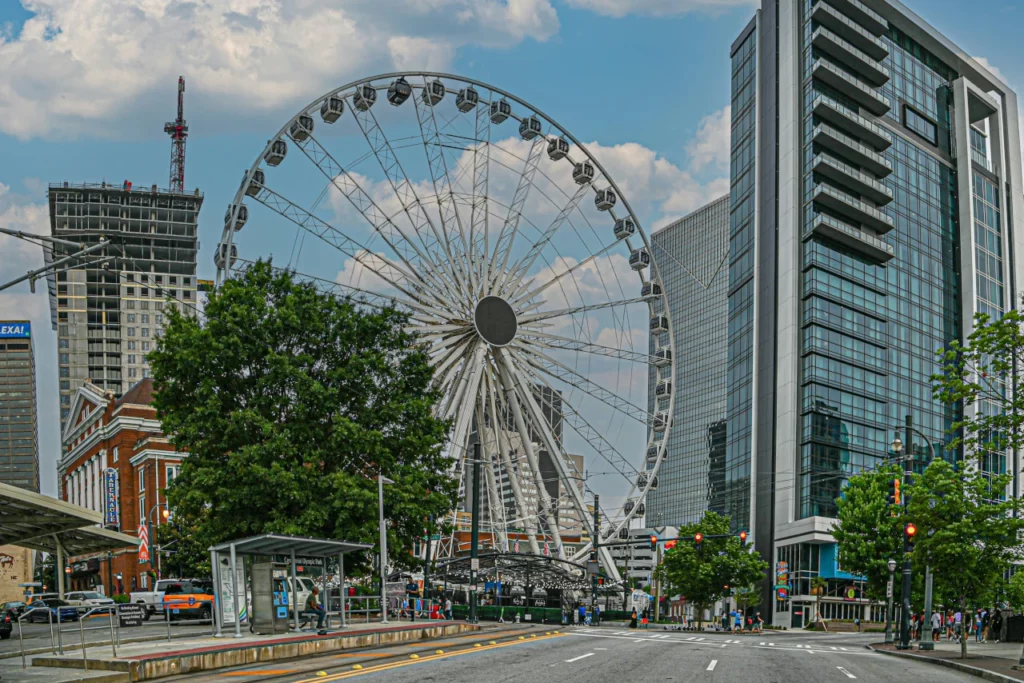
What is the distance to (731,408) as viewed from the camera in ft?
384

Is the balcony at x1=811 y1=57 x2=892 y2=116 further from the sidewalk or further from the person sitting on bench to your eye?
the person sitting on bench

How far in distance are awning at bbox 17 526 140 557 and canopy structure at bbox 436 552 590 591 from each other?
26433mm

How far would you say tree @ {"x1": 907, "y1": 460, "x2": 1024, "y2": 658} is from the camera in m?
35.5

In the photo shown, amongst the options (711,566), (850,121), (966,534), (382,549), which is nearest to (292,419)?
(382,549)

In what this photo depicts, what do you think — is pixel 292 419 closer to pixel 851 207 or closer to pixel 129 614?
pixel 129 614

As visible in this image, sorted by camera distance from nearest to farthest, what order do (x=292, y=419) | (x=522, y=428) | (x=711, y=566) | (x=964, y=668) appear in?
(x=964, y=668) < (x=292, y=419) < (x=522, y=428) < (x=711, y=566)

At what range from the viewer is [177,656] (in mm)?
24297

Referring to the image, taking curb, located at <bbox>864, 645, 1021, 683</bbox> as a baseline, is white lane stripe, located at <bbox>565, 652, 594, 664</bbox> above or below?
above

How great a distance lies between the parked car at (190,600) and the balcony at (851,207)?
7348cm

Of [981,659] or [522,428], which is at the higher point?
[522,428]

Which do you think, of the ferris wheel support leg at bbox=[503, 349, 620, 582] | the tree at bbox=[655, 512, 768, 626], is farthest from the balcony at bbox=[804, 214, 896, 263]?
the ferris wheel support leg at bbox=[503, 349, 620, 582]

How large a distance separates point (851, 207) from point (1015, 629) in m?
63.1

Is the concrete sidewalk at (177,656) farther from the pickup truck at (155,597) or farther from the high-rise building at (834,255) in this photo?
the high-rise building at (834,255)

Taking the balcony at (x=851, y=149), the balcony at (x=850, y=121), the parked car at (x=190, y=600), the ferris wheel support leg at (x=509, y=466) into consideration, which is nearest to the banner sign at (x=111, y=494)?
the parked car at (x=190, y=600)
